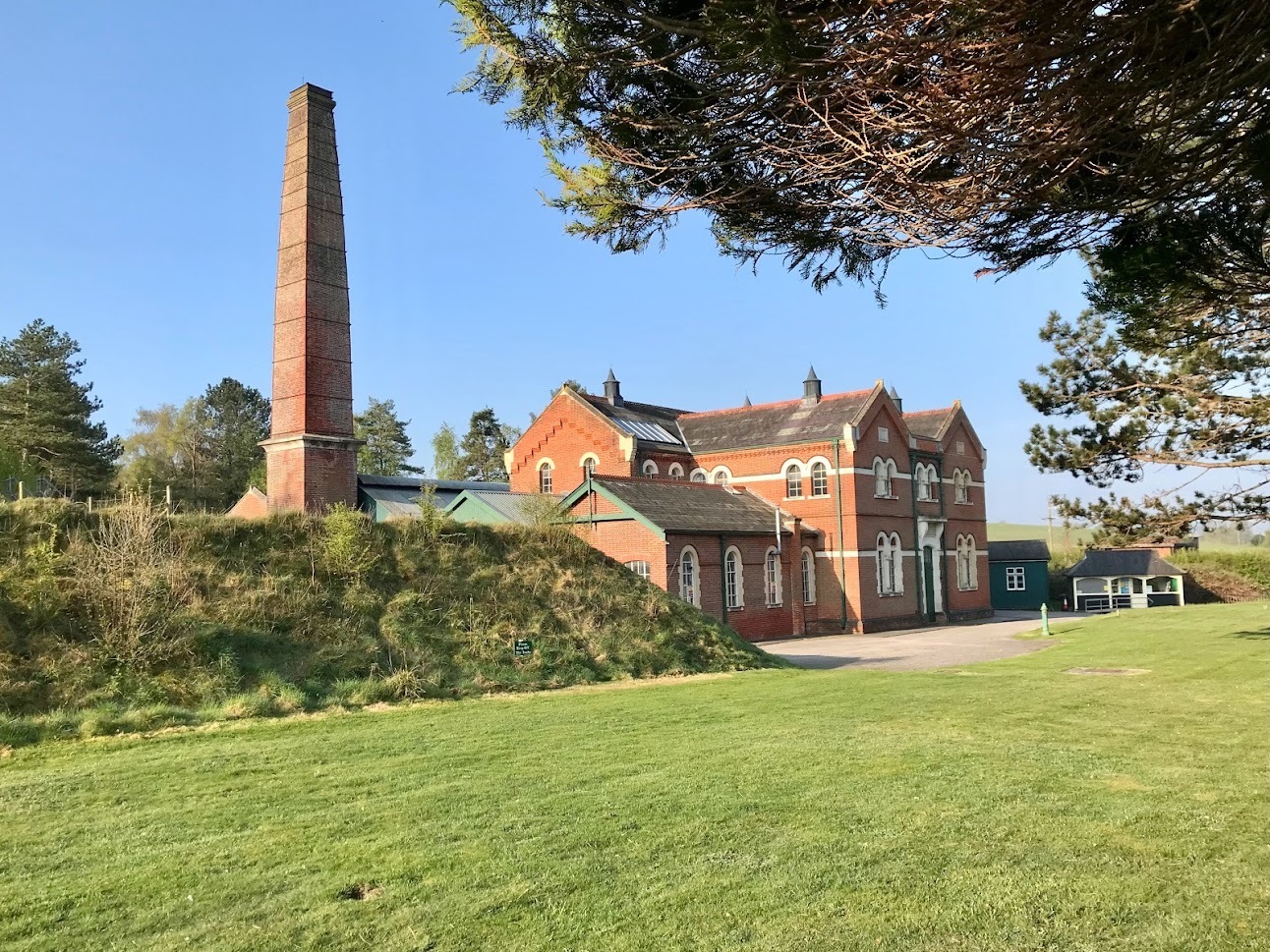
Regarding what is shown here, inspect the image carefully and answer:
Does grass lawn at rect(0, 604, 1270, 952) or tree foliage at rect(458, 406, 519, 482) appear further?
tree foliage at rect(458, 406, 519, 482)

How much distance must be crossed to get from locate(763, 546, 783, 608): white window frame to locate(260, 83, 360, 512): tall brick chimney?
49.9 feet

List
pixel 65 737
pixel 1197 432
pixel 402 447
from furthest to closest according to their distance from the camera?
1. pixel 402 447
2. pixel 1197 432
3. pixel 65 737

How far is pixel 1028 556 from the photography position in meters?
50.8

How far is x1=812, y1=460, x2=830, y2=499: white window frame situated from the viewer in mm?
36062

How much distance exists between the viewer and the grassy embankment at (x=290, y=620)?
45.0ft

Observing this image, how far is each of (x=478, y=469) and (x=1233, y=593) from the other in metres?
48.2

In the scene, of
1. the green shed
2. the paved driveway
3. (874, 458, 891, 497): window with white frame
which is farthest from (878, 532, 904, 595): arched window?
the green shed

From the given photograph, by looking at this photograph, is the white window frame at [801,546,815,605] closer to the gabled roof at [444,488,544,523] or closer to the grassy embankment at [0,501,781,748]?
the gabled roof at [444,488,544,523]

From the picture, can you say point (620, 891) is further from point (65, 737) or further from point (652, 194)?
point (65, 737)

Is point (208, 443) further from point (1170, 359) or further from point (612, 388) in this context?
point (1170, 359)

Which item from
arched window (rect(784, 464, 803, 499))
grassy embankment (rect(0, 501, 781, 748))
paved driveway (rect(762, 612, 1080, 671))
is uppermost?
arched window (rect(784, 464, 803, 499))

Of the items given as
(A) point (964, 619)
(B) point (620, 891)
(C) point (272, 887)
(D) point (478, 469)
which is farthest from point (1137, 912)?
(D) point (478, 469)

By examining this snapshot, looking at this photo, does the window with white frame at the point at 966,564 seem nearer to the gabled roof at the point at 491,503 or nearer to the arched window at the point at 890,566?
the arched window at the point at 890,566

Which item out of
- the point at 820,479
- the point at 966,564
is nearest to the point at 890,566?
the point at 820,479
